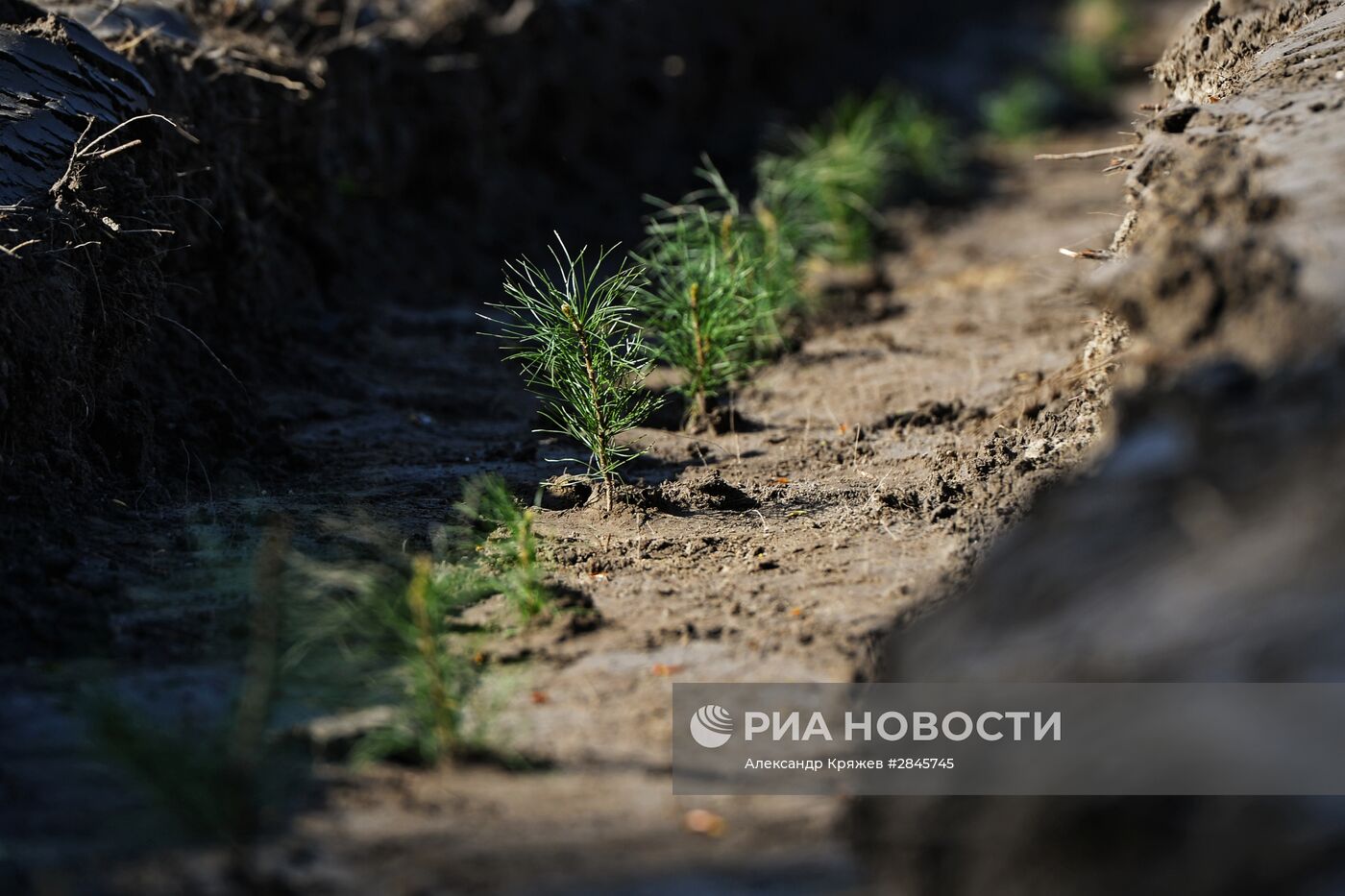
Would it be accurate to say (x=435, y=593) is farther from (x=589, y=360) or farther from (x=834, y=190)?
(x=834, y=190)

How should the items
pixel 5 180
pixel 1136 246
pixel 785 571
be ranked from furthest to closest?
pixel 5 180
pixel 785 571
pixel 1136 246

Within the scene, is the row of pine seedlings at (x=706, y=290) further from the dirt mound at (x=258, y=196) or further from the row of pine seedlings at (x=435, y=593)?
the dirt mound at (x=258, y=196)

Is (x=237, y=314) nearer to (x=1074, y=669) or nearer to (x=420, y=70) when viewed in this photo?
(x=420, y=70)

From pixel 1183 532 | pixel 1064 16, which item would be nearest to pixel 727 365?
pixel 1183 532

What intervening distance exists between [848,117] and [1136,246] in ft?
16.0

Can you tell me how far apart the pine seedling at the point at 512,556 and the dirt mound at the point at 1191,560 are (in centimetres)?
84

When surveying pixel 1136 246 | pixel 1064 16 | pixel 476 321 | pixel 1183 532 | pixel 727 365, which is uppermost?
pixel 1064 16

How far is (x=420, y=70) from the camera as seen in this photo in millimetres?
6195

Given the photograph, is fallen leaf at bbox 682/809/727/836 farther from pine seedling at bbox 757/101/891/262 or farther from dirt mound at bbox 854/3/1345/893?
pine seedling at bbox 757/101/891/262

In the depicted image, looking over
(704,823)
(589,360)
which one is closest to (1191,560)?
(704,823)

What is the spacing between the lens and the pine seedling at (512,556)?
286 centimetres

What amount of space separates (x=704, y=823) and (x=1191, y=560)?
0.91 meters

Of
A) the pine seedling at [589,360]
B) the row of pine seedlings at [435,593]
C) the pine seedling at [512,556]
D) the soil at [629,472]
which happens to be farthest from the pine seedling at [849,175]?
the pine seedling at [512,556]

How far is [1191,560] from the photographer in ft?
6.19
